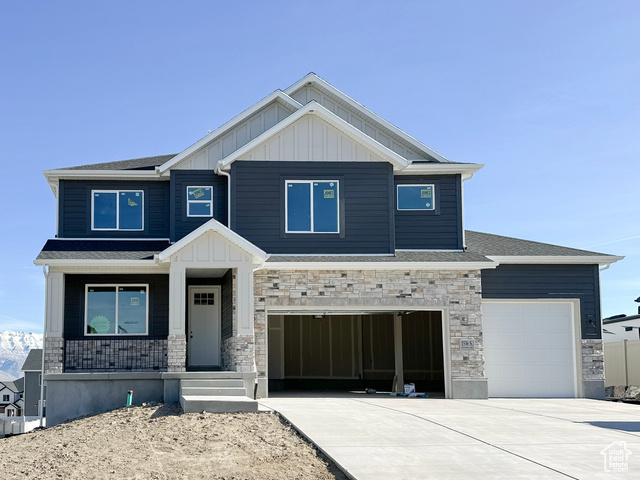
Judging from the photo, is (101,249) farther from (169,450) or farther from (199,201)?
(169,450)

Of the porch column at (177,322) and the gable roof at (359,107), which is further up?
the gable roof at (359,107)

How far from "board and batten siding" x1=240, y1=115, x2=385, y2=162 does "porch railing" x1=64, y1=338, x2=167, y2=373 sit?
551cm

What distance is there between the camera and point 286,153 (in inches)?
796

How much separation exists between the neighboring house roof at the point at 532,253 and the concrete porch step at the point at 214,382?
7.62 m

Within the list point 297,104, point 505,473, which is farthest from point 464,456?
point 297,104

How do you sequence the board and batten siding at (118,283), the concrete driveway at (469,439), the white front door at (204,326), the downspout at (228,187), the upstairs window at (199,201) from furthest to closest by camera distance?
the white front door at (204,326)
the upstairs window at (199,201)
the board and batten siding at (118,283)
the downspout at (228,187)
the concrete driveway at (469,439)

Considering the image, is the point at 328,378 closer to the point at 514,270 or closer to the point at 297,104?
the point at 514,270

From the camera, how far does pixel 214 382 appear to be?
16.6 m

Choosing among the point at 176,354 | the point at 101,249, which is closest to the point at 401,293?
the point at 176,354

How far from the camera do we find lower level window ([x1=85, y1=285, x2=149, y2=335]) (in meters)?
20.2

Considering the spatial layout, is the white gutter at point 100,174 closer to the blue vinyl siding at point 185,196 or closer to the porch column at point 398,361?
the blue vinyl siding at point 185,196

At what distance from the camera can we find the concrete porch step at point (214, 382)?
53.9 feet

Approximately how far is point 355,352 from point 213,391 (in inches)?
411

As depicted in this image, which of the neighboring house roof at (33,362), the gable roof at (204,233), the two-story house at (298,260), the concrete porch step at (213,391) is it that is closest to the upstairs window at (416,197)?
the two-story house at (298,260)
